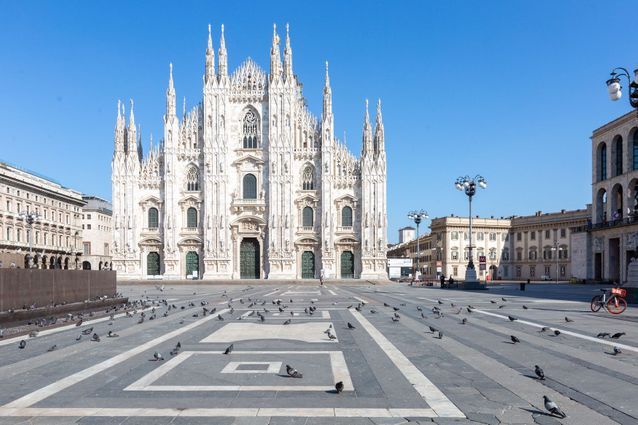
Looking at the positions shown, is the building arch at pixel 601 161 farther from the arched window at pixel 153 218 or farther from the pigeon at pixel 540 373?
the pigeon at pixel 540 373

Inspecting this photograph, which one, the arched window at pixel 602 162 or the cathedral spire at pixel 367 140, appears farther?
the arched window at pixel 602 162

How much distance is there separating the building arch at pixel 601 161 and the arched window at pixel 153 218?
153 feet

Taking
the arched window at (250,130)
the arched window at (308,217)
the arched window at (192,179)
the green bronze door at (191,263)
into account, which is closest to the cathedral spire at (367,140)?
the arched window at (308,217)

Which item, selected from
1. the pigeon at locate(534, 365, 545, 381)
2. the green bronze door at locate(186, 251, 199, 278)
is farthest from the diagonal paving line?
the green bronze door at locate(186, 251, 199, 278)

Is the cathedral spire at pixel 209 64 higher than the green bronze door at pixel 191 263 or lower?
higher

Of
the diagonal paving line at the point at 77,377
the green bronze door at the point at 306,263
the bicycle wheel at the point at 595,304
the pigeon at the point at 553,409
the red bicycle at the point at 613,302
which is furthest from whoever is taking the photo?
the green bronze door at the point at 306,263

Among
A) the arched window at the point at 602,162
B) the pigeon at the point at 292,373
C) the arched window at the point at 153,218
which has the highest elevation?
the arched window at the point at 602,162

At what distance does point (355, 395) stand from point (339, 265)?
5584 cm

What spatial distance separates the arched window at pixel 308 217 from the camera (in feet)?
210

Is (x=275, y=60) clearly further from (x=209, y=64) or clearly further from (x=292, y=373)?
(x=292, y=373)

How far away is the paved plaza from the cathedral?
153 feet

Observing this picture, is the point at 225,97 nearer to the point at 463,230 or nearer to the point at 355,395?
the point at 463,230

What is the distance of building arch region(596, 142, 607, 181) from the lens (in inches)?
2544

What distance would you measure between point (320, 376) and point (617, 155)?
60.8m
